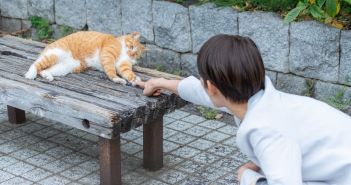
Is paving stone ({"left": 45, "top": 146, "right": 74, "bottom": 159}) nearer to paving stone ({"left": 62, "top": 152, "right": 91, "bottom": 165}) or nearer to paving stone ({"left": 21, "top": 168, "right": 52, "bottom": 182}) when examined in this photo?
paving stone ({"left": 62, "top": 152, "right": 91, "bottom": 165})

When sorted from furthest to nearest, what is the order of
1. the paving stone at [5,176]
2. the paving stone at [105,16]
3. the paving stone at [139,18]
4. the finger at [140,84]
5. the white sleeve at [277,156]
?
the paving stone at [105,16], the paving stone at [139,18], the paving stone at [5,176], the finger at [140,84], the white sleeve at [277,156]

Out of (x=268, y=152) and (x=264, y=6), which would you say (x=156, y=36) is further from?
(x=268, y=152)

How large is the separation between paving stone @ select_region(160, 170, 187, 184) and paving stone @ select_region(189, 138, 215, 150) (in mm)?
435

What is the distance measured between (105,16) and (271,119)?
3.87 meters

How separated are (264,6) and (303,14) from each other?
0.34 meters

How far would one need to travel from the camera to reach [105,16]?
5.89 meters

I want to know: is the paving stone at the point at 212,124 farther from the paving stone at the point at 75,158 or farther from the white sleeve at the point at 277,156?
the white sleeve at the point at 277,156

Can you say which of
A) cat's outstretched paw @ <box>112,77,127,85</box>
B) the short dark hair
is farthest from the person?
cat's outstretched paw @ <box>112,77,127,85</box>

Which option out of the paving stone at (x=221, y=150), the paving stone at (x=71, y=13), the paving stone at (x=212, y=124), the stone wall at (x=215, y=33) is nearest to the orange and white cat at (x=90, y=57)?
the paving stone at (x=221, y=150)

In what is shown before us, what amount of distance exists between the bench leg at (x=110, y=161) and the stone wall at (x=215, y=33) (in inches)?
71.2

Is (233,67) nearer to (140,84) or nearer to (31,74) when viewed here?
(140,84)

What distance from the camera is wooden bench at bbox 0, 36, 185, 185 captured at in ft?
11.0

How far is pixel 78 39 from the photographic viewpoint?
13.4ft

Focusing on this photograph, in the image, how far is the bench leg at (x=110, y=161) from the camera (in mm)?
3520
